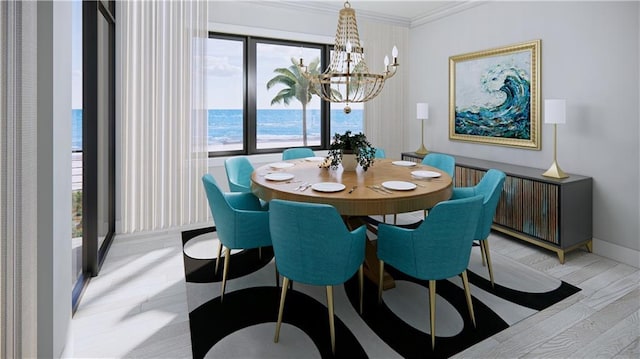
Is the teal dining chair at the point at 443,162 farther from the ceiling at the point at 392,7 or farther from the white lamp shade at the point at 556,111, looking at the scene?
the ceiling at the point at 392,7

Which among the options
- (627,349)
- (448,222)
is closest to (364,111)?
(448,222)

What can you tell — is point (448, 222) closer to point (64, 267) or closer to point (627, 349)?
point (627, 349)

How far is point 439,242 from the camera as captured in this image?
194 centimetres

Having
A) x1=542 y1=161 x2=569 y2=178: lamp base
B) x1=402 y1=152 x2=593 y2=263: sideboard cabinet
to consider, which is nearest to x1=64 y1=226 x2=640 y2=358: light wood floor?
x1=402 y1=152 x2=593 y2=263: sideboard cabinet

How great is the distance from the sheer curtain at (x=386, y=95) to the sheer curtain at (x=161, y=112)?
7.64ft

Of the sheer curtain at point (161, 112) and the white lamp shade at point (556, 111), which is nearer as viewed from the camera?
the white lamp shade at point (556, 111)

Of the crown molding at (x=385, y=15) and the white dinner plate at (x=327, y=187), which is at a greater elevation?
the crown molding at (x=385, y=15)

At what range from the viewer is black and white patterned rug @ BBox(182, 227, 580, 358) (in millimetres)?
2016

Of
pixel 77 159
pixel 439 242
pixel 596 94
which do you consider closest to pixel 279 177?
pixel 439 242

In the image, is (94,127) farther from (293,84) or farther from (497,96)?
(497,96)

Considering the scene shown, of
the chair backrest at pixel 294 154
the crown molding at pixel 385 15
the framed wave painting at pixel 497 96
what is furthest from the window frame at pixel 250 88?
the framed wave painting at pixel 497 96

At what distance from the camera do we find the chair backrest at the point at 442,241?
1.90m

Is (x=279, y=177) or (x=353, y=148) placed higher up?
(x=353, y=148)

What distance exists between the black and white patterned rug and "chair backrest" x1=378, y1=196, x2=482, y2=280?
40 centimetres
